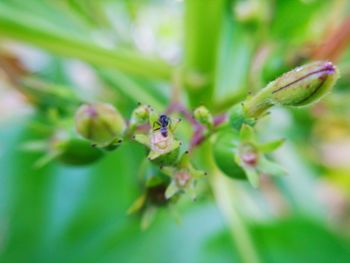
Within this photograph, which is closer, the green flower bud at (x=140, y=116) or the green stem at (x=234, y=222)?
the green flower bud at (x=140, y=116)

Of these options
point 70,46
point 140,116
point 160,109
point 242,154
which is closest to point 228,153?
point 242,154

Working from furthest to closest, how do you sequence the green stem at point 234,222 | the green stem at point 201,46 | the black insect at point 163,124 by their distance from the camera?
the green stem at point 234,222, the green stem at point 201,46, the black insect at point 163,124

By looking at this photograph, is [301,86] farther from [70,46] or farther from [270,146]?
[70,46]

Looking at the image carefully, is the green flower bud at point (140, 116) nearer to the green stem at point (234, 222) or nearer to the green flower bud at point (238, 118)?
the green flower bud at point (238, 118)

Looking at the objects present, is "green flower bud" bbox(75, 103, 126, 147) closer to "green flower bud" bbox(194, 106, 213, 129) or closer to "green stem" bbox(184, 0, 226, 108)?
"green flower bud" bbox(194, 106, 213, 129)

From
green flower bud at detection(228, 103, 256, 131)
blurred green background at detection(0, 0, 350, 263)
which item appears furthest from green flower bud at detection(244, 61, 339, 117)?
blurred green background at detection(0, 0, 350, 263)

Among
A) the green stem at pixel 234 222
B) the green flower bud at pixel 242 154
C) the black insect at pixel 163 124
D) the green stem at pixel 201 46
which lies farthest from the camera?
the green stem at pixel 234 222

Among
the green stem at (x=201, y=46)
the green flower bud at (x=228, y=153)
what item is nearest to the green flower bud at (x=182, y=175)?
the green flower bud at (x=228, y=153)
